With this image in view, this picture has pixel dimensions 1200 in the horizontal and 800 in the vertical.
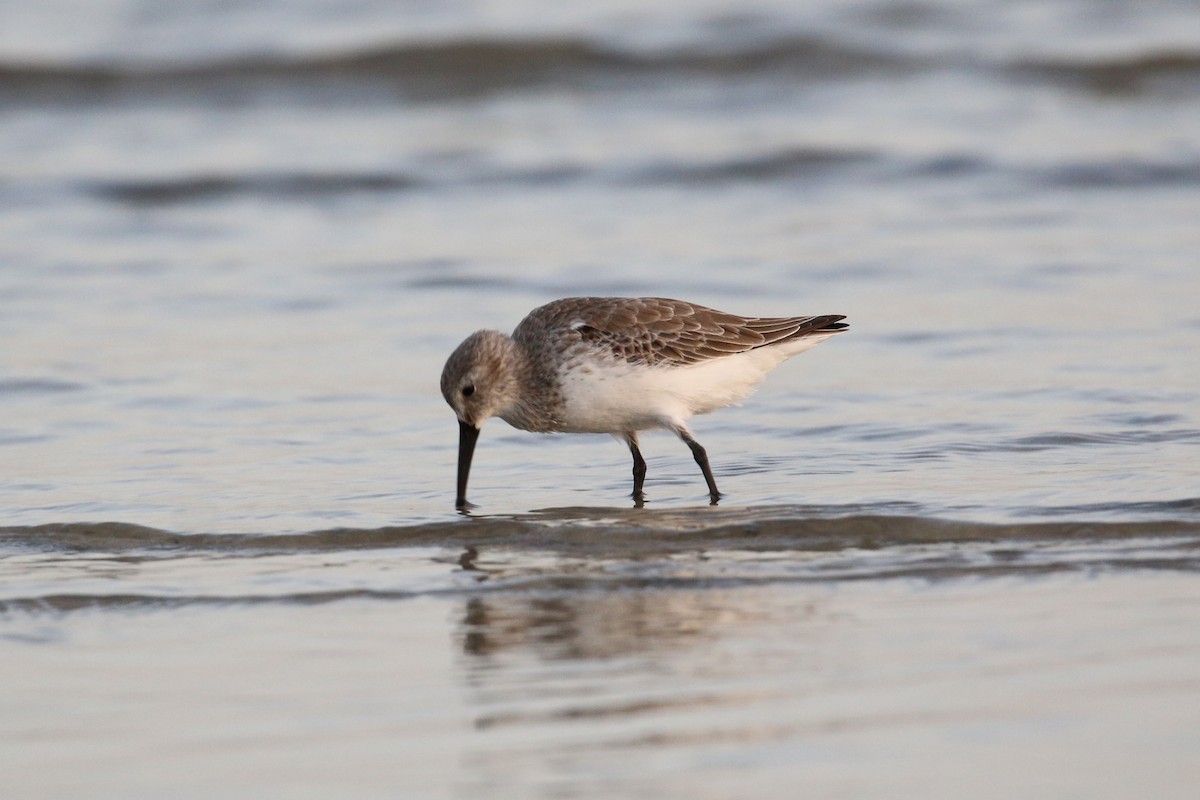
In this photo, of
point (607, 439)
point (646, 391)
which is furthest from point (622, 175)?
point (646, 391)

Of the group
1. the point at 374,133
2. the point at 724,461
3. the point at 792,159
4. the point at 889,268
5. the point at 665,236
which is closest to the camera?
the point at 724,461


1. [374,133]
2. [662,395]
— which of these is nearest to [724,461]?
[662,395]

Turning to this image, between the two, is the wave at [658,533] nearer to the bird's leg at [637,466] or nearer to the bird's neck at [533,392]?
the bird's leg at [637,466]

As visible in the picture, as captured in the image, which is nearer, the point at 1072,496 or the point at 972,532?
the point at 972,532

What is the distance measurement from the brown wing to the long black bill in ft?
1.68

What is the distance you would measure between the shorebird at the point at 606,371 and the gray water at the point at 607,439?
341mm

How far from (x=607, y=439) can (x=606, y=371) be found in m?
1.58

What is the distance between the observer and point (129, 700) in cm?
502

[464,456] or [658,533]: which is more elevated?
[464,456]

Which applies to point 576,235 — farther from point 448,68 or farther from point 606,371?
point 448,68

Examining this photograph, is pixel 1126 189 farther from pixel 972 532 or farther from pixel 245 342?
pixel 972 532

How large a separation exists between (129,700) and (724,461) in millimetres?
3793

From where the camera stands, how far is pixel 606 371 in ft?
24.8

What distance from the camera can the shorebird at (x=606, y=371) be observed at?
758 cm
